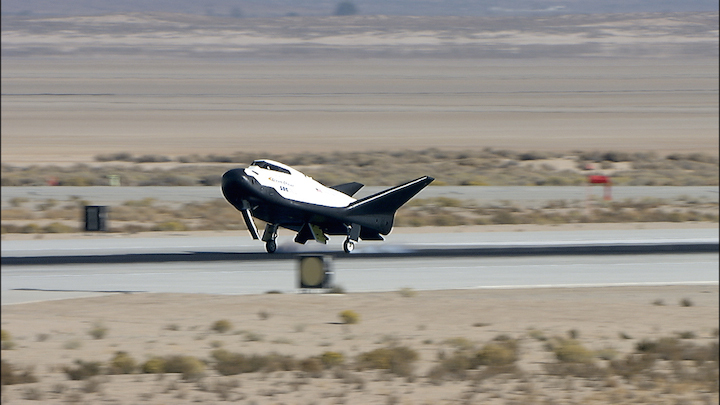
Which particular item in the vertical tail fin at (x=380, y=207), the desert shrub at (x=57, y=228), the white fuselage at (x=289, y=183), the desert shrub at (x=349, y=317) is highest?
the white fuselage at (x=289, y=183)

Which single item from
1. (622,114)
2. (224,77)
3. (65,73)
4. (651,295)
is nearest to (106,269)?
(651,295)

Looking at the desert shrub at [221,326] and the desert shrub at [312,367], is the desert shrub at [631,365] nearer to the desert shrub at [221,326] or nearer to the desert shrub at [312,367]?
the desert shrub at [312,367]

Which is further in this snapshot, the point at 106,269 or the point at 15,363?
the point at 106,269

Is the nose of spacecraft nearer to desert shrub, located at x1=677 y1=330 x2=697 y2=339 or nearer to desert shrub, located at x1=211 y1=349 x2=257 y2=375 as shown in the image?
desert shrub, located at x1=211 y1=349 x2=257 y2=375

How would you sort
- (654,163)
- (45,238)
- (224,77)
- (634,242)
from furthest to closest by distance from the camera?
(224,77) → (654,163) → (45,238) → (634,242)

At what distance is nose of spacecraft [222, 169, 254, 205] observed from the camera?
11062mm

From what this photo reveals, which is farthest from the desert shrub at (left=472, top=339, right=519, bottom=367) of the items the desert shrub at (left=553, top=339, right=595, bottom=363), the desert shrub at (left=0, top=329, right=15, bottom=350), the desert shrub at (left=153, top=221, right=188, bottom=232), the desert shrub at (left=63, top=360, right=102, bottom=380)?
the desert shrub at (left=153, top=221, right=188, bottom=232)

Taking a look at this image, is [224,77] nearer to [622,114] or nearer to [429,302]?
[622,114]

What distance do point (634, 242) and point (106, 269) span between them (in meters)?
16.0

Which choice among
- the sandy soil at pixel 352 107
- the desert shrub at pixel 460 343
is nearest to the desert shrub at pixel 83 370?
the desert shrub at pixel 460 343

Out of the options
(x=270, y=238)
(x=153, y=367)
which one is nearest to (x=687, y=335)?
(x=153, y=367)

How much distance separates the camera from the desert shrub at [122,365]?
53.5ft

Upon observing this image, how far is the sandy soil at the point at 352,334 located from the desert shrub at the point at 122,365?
0.29 meters

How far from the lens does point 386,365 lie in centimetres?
1672
